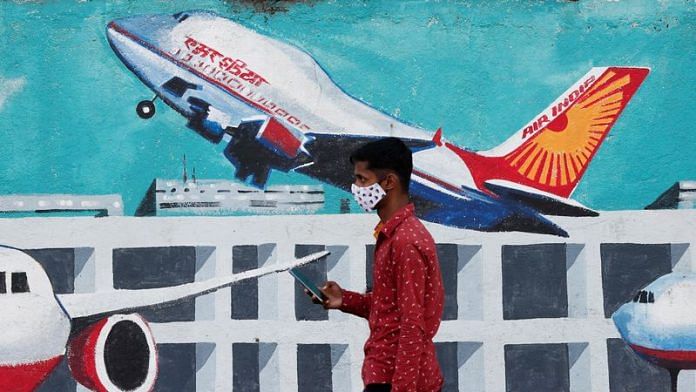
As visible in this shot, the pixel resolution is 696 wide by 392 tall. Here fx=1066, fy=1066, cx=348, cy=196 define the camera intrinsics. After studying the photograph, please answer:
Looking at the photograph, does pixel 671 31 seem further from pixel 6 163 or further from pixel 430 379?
pixel 6 163

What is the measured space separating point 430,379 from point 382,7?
9.26 ft

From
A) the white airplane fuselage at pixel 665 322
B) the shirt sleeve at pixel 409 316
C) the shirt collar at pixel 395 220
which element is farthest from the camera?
the white airplane fuselage at pixel 665 322

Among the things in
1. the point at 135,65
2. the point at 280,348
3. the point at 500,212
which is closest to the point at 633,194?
the point at 500,212

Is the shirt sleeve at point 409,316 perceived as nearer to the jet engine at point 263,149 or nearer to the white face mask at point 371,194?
the white face mask at point 371,194

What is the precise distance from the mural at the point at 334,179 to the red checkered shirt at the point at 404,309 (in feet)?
6.45

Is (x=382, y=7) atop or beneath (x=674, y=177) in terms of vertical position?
atop

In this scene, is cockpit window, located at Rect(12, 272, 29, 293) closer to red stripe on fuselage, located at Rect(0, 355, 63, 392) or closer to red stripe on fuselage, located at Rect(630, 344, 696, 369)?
red stripe on fuselage, located at Rect(0, 355, 63, 392)

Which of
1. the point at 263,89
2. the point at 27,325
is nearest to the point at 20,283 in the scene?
the point at 27,325

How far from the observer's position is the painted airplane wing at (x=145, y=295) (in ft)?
19.7

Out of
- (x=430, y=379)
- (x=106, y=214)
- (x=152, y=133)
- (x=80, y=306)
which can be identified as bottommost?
(x=430, y=379)

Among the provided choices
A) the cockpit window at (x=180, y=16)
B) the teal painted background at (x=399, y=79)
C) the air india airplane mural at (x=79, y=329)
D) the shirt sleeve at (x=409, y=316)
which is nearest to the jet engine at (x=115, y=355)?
the air india airplane mural at (x=79, y=329)

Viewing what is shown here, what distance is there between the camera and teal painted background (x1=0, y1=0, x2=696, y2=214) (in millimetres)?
6148

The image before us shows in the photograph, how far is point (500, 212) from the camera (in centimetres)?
623

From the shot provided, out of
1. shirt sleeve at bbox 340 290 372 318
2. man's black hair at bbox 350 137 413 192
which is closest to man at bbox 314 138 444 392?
man's black hair at bbox 350 137 413 192
